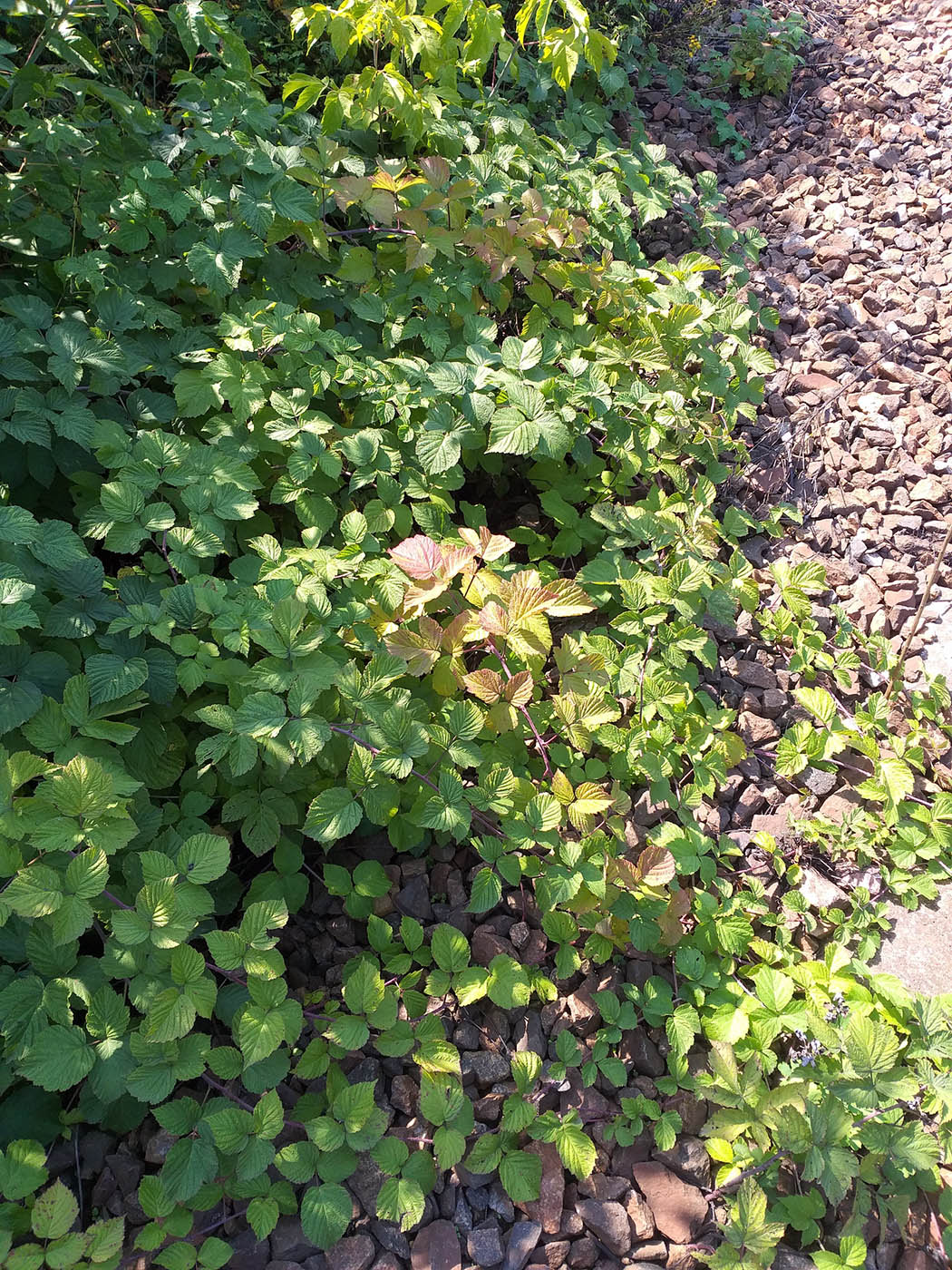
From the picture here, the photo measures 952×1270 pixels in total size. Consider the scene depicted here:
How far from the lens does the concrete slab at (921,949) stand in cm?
→ 197

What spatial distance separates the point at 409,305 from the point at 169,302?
0.67 metres

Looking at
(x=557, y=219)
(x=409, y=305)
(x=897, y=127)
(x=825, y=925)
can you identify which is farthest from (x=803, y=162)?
(x=825, y=925)

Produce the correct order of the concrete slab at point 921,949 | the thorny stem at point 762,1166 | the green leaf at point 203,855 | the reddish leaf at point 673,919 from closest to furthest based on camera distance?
1. the green leaf at point 203,855
2. the thorny stem at point 762,1166
3. the reddish leaf at point 673,919
4. the concrete slab at point 921,949

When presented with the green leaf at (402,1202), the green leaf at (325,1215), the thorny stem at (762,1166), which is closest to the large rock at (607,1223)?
the thorny stem at (762,1166)

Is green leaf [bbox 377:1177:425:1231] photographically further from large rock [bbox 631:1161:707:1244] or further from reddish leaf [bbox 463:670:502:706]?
reddish leaf [bbox 463:670:502:706]

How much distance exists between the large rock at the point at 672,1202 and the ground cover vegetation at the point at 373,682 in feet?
0.24

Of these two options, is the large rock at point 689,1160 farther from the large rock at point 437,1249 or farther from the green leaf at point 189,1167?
the green leaf at point 189,1167

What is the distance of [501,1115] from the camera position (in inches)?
65.9

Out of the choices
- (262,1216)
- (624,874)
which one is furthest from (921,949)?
(262,1216)

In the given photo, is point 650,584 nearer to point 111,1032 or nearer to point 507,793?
point 507,793

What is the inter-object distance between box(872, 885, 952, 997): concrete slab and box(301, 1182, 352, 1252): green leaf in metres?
1.25

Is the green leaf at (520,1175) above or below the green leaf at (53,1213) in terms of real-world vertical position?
above

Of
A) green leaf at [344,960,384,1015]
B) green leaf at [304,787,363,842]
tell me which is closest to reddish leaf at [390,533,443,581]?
green leaf at [304,787,363,842]

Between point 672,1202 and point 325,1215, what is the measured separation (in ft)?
2.18
